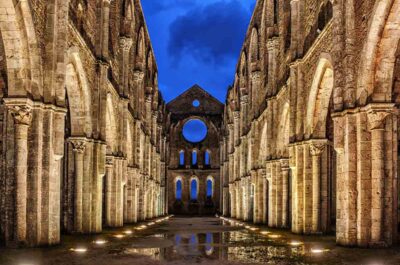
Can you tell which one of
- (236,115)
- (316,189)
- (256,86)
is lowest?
(316,189)

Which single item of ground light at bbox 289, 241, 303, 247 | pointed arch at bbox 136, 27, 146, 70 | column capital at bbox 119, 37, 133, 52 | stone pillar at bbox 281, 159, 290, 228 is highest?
pointed arch at bbox 136, 27, 146, 70

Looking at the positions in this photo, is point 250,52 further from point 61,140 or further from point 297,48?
point 61,140

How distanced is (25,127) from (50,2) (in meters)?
3.77

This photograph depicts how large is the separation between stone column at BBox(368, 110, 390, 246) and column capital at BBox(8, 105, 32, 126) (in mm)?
9151

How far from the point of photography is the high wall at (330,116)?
44.2 ft

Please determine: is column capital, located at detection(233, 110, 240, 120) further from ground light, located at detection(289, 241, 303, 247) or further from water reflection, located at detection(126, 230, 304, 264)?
ground light, located at detection(289, 241, 303, 247)

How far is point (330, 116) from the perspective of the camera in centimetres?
2248

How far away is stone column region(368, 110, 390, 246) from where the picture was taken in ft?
43.9

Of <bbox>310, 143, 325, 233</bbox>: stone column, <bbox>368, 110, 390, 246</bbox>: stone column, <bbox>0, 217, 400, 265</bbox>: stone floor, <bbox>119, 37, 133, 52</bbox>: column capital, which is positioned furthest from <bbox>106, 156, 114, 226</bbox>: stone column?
<bbox>368, 110, 390, 246</bbox>: stone column

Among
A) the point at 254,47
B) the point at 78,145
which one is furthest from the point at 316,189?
the point at 254,47

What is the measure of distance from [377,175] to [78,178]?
11261 mm

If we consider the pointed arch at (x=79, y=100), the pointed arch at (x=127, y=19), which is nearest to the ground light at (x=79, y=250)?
the pointed arch at (x=79, y=100)

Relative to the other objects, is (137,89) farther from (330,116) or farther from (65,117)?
(330,116)

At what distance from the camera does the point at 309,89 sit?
64.0 ft
